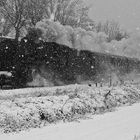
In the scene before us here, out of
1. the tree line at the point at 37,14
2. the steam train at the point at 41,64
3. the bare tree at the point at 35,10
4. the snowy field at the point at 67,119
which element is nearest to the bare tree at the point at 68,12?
the tree line at the point at 37,14

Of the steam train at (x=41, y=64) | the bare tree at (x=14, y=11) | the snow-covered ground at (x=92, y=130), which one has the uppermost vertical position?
the bare tree at (x=14, y=11)

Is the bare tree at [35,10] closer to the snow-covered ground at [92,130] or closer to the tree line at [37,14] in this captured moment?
the tree line at [37,14]

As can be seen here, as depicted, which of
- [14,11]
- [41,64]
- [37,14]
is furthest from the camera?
[37,14]

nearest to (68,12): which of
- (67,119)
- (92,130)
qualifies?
(67,119)

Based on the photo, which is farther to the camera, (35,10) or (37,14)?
(37,14)

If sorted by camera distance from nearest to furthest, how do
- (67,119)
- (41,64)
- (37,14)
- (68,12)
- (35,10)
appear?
(67,119)
(41,64)
(35,10)
(37,14)
(68,12)

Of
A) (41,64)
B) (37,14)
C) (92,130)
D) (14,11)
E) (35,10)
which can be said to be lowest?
(92,130)

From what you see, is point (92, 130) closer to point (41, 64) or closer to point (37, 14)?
point (41, 64)

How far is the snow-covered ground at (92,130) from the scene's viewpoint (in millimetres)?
7832

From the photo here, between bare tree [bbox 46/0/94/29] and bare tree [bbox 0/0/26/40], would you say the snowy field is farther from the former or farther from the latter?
bare tree [bbox 46/0/94/29]

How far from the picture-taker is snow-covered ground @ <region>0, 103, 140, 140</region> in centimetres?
783

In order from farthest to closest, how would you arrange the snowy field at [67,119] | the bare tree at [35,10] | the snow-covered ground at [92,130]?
the bare tree at [35,10], the snowy field at [67,119], the snow-covered ground at [92,130]

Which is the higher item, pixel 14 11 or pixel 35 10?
pixel 35 10

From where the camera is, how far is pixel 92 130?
8.66m
